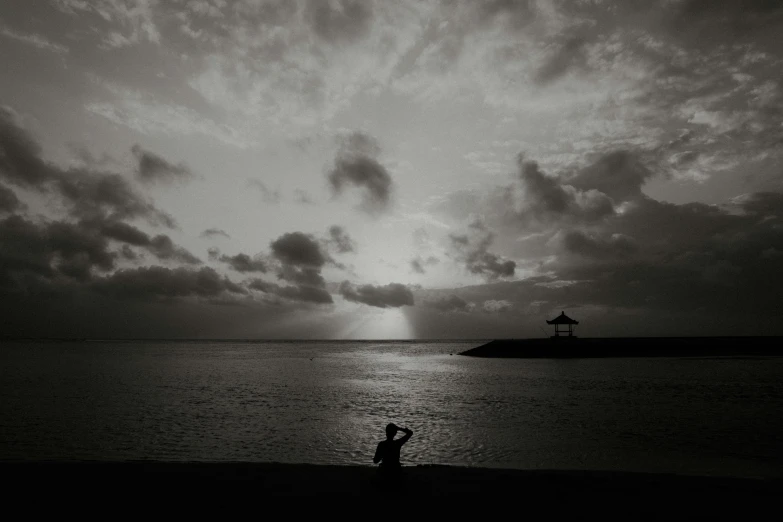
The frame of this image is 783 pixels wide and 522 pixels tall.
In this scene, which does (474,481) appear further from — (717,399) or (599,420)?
(717,399)

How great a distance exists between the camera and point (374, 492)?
11641 millimetres

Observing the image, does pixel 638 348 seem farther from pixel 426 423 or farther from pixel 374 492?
pixel 374 492

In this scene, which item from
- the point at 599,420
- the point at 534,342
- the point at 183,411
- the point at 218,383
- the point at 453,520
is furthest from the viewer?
the point at 534,342

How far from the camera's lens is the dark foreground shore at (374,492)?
10.5 metres

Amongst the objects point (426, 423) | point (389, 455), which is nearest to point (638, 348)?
point (426, 423)

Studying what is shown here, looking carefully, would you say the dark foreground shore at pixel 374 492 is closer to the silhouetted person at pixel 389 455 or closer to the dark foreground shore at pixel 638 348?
the silhouetted person at pixel 389 455

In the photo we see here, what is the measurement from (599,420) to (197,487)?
74.8ft

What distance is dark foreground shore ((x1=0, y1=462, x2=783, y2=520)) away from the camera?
10500 mm

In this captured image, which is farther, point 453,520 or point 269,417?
point 269,417

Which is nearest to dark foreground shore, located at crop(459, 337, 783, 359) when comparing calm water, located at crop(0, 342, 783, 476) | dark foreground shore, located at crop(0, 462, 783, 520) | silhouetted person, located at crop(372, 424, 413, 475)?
calm water, located at crop(0, 342, 783, 476)

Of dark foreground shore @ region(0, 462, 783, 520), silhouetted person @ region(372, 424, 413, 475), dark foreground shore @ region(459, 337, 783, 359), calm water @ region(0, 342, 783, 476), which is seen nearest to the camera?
dark foreground shore @ region(0, 462, 783, 520)

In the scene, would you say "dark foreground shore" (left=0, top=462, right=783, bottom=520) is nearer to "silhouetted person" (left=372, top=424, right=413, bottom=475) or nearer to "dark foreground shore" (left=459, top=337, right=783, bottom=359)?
"silhouetted person" (left=372, top=424, right=413, bottom=475)

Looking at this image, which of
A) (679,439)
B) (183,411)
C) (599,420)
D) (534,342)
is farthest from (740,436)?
(534,342)

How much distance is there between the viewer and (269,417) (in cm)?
2773
